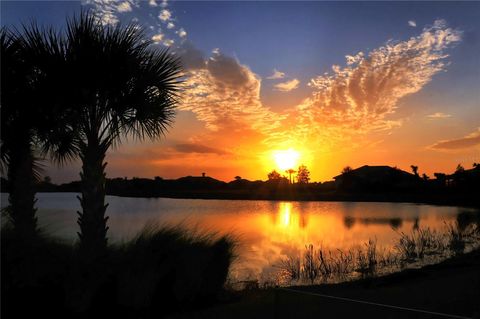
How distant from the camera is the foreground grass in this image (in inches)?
300

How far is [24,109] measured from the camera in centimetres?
942

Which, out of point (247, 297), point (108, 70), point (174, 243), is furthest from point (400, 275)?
point (108, 70)

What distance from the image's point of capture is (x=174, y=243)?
862 cm

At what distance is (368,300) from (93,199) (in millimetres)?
6665

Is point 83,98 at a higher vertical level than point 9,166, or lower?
higher

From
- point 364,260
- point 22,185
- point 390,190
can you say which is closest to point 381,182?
point 390,190

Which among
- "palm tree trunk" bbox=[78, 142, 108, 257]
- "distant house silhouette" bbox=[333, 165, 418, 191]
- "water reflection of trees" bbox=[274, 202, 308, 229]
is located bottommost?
"water reflection of trees" bbox=[274, 202, 308, 229]

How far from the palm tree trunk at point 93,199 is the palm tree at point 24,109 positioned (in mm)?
1022

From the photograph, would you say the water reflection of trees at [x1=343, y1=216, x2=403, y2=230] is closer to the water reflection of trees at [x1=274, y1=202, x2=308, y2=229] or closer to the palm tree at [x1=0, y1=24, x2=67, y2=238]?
the water reflection of trees at [x1=274, y1=202, x2=308, y2=229]

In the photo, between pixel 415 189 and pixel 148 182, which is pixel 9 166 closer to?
pixel 415 189

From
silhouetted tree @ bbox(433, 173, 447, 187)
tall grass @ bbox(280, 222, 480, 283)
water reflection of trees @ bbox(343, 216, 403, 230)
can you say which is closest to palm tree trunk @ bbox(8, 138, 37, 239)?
tall grass @ bbox(280, 222, 480, 283)

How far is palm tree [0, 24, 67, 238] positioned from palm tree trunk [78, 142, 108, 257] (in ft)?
3.35

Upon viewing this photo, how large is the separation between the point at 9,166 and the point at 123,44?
4.40 metres

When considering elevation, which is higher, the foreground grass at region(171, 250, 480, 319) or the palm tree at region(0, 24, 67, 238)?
the palm tree at region(0, 24, 67, 238)
